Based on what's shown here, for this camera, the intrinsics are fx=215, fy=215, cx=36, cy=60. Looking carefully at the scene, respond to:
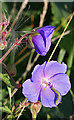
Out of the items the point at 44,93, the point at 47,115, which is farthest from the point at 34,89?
the point at 47,115

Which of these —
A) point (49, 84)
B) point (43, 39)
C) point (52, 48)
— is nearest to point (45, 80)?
point (49, 84)

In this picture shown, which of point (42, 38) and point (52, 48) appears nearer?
point (42, 38)

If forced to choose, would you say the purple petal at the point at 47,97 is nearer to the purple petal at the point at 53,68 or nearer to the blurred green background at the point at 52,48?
the purple petal at the point at 53,68

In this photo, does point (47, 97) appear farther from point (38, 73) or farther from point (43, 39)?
point (43, 39)

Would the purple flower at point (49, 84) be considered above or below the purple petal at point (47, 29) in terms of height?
below

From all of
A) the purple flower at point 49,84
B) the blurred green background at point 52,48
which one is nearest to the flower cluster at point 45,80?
the purple flower at point 49,84

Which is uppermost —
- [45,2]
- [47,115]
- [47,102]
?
[45,2]

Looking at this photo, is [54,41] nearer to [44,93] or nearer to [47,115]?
[47,115]

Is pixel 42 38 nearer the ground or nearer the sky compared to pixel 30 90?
nearer the sky
